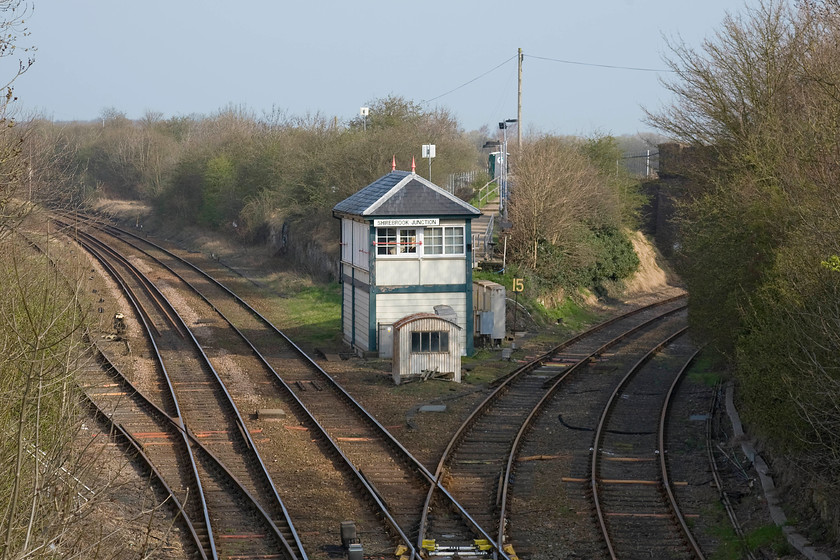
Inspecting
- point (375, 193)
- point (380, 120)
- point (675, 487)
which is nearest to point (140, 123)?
point (380, 120)

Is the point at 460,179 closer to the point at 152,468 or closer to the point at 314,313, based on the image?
the point at 314,313

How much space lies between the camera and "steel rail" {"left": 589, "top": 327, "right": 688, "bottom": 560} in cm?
1195

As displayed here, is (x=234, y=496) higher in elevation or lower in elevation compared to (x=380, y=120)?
lower

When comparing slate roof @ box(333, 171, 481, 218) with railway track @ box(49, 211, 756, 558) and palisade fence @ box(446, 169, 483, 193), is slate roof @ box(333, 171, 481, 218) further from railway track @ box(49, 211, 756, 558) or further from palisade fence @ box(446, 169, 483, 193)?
palisade fence @ box(446, 169, 483, 193)

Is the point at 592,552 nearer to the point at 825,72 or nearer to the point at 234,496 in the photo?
the point at 234,496

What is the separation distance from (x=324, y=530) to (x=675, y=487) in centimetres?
540

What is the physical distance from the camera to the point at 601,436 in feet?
54.9

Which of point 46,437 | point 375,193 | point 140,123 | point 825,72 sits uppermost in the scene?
point 140,123

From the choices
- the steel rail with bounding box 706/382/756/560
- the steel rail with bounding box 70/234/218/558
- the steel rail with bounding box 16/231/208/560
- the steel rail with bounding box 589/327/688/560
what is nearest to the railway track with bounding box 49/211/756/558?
the steel rail with bounding box 589/327/688/560

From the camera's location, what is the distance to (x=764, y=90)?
1036 inches

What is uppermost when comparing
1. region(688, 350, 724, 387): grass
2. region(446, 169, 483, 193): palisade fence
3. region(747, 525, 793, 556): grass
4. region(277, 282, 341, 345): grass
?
region(446, 169, 483, 193): palisade fence

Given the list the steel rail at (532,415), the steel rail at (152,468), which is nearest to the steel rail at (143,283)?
the steel rail at (152,468)

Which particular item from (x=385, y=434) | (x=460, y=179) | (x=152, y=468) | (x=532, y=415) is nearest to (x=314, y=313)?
(x=532, y=415)

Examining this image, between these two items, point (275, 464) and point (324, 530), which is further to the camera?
point (275, 464)
